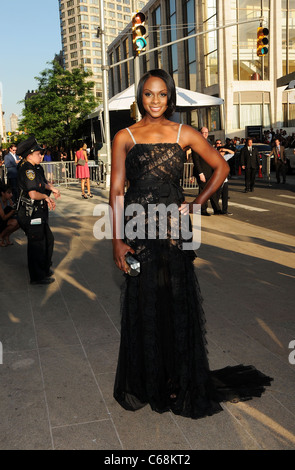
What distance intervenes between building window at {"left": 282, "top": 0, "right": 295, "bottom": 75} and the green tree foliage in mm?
18070

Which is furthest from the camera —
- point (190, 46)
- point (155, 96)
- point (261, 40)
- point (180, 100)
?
point (190, 46)

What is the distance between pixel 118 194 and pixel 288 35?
136 ft

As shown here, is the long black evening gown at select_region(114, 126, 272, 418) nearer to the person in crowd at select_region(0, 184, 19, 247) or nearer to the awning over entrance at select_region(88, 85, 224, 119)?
the person in crowd at select_region(0, 184, 19, 247)

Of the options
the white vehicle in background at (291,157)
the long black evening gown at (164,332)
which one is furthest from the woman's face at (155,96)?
the white vehicle in background at (291,157)

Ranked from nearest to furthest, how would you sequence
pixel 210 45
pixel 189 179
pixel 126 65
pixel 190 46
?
pixel 189 179 < pixel 210 45 < pixel 190 46 < pixel 126 65

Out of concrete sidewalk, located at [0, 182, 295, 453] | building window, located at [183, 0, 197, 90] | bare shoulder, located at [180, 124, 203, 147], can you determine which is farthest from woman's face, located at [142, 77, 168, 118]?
building window, located at [183, 0, 197, 90]

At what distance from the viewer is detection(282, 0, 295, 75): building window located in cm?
3869

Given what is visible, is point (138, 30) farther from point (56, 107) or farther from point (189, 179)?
point (56, 107)

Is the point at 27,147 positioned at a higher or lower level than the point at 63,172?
higher

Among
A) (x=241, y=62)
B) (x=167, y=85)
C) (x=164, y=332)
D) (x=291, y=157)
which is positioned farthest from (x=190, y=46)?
(x=164, y=332)

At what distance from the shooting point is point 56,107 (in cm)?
4525

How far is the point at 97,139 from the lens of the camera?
80.8 ft

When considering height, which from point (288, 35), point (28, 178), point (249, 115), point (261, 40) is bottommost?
point (28, 178)

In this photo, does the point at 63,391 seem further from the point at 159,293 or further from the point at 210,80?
the point at 210,80
